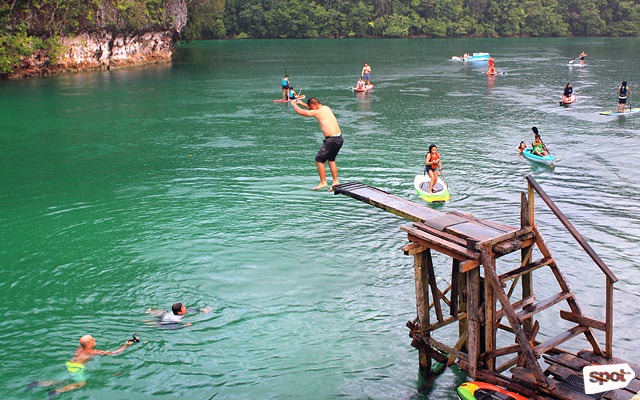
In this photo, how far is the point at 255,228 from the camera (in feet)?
66.0

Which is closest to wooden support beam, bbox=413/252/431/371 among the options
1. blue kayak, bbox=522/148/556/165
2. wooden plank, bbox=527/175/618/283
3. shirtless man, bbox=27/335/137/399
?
wooden plank, bbox=527/175/618/283

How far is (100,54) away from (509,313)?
63525 mm

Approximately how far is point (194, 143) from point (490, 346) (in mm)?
23803

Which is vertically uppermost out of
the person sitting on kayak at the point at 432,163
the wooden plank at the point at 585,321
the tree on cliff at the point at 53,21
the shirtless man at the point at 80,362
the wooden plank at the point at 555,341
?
the tree on cliff at the point at 53,21

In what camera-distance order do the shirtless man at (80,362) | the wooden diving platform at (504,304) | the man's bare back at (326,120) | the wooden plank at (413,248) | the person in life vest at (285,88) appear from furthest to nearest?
the person in life vest at (285,88) → the man's bare back at (326,120) → the shirtless man at (80,362) → the wooden plank at (413,248) → the wooden diving platform at (504,304)

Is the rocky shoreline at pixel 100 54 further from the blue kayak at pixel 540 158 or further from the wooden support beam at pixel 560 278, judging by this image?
the wooden support beam at pixel 560 278

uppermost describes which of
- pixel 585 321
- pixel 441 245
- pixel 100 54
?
pixel 100 54

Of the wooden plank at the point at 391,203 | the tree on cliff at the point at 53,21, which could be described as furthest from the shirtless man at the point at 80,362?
the tree on cliff at the point at 53,21

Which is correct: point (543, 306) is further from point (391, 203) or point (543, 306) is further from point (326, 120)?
point (326, 120)

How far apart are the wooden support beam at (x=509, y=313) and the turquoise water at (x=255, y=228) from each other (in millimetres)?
2623

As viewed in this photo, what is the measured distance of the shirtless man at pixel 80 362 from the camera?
1254 centimetres

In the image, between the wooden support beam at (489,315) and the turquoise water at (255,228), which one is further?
the turquoise water at (255,228)

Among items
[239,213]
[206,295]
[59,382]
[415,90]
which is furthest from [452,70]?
[59,382]

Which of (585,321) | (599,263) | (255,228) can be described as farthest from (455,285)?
(255,228)
